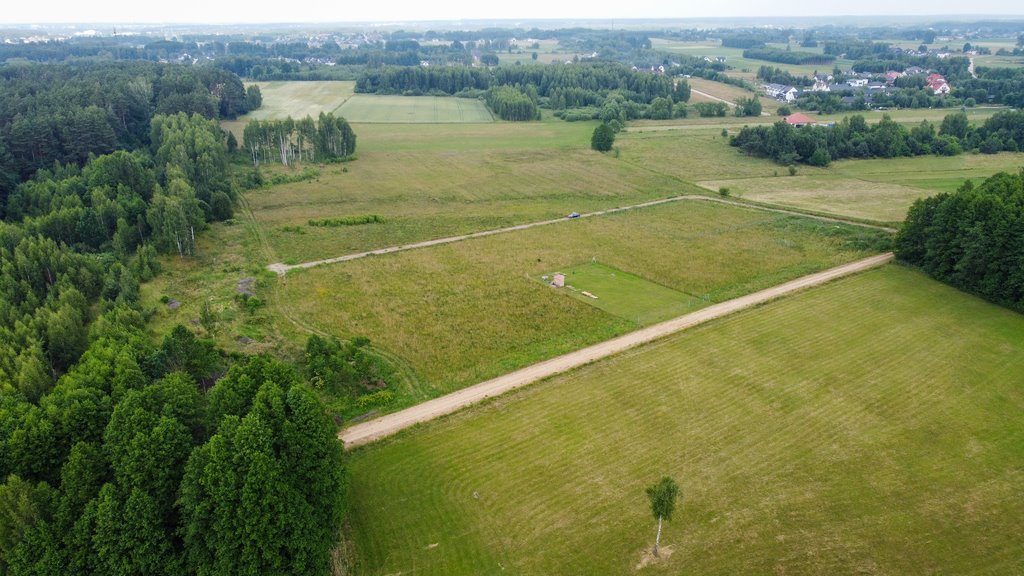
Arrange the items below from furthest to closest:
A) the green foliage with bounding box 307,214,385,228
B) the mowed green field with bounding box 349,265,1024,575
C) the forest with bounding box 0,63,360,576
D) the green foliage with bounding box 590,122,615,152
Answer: the green foliage with bounding box 590,122,615,152 < the green foliage with bounding box 307,214,385,228 < the mowed green field with bounding box 349,265,1024,575 < the forest with bounding box 0,63,360,576

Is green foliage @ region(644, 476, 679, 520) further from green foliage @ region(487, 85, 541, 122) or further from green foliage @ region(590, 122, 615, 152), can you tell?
green foliage @ region(487, 85, 541, 122)

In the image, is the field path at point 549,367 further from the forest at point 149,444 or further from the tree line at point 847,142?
the tree line at point 847,142

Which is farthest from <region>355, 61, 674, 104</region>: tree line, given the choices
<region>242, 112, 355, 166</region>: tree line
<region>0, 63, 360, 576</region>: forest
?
<region>0, 63, 360, 576</region>: forest

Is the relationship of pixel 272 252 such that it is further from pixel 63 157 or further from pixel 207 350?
pixel 63 157

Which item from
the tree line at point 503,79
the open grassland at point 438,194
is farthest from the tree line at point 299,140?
the tree line at point 503,79

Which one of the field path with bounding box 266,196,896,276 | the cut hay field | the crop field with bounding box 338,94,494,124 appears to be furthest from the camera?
the crop field with bounding box 338,94,494,124

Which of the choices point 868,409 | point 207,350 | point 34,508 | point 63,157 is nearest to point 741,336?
point 868,409
